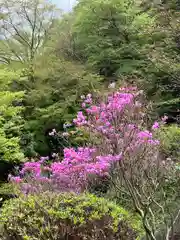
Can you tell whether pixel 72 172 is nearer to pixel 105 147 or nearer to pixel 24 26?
pixel 105 147

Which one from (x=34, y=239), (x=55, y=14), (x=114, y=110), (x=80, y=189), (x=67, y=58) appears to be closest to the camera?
(x=34, y=239)

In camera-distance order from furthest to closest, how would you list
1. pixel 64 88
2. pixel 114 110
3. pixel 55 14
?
pixel 55 14
pixel 64 88
pixel 114 110

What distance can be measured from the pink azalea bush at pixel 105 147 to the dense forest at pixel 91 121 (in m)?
0.02

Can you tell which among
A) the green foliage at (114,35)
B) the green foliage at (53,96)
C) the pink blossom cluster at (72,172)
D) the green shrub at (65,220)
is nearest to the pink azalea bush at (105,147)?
the pink blossom cluster at (72,172)

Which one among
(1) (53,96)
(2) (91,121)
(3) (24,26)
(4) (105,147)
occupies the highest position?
(3) (24,26)

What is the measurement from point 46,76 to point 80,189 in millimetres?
8069

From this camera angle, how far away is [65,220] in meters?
3.31

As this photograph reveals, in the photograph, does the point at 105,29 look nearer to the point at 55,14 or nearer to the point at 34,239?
the point at 55,14

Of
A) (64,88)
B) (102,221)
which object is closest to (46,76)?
(64,88)

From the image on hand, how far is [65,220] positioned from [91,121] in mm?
1983

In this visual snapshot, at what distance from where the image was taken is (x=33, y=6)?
62.5 ft

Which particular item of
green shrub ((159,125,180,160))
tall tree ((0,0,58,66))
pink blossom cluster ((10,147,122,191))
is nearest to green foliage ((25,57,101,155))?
green shrub ((159,125,180,160))

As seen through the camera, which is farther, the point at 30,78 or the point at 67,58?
the point at 67,58

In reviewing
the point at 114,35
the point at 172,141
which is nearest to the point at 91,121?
the point at 172,141
